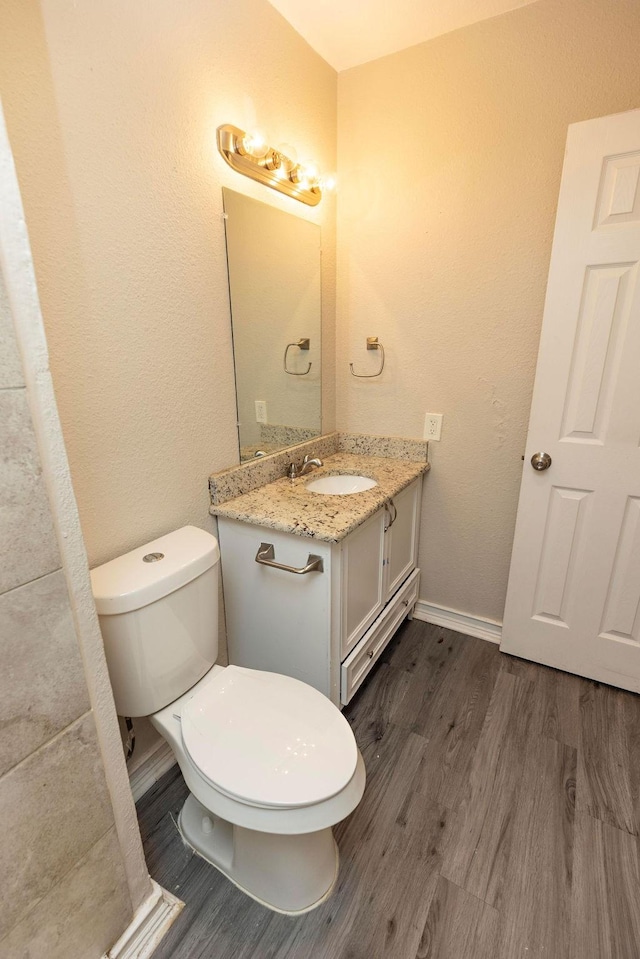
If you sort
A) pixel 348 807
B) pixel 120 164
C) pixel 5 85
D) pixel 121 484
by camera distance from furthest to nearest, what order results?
1. pixel 121 484
2. pixel 120 164
3. pixel 348 807
4. pixel 5 85

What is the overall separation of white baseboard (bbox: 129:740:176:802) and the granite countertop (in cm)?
78

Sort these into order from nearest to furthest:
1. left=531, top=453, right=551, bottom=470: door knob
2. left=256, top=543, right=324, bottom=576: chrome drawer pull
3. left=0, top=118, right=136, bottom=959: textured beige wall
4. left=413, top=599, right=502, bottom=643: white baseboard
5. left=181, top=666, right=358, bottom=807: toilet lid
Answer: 1. left=0, top=118, right=136, bottom=959: textured beige wall
2. left=181, top=666, right=358, bottom=807: toilet lid
3. left=256, top=543, right=324, bottom=576: chrome drawer pull
4. left=531, top=453, right=551, bottom=470: door knob
5. left=413, top=599, right=502, bottom=643: white baseboard

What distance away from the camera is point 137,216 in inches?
43.7

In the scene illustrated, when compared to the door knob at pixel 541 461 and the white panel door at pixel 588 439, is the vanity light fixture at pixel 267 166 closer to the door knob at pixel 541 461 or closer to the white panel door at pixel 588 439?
the white panel door at pixel 588 439

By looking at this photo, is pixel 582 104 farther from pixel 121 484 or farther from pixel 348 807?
pixel 348 807

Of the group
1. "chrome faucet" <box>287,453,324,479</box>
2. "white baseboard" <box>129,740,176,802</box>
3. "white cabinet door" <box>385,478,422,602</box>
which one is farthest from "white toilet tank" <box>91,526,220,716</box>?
"white cabinet door" <box>385,478,422,602</box>

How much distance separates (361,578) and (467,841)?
30.2 inches

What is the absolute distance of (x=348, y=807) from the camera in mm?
934

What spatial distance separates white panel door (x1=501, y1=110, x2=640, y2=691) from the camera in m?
1.36

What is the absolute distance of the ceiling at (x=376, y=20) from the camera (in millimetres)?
1414

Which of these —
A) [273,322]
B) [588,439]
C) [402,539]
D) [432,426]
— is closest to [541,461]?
[588,439]

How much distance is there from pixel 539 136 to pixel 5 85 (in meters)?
1.54

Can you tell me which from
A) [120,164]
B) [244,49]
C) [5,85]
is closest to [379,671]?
[120,164]

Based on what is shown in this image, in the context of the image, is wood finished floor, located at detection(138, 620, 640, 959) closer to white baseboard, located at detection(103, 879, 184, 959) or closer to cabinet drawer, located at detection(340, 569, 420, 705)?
white baseboard, located at detection(103, 879, 184, 959)
